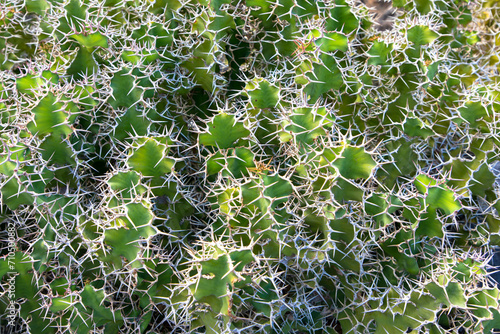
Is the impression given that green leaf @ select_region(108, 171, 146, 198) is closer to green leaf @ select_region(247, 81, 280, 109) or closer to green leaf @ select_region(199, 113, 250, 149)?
green leaf @ select_region(199, 113, 250, 149)

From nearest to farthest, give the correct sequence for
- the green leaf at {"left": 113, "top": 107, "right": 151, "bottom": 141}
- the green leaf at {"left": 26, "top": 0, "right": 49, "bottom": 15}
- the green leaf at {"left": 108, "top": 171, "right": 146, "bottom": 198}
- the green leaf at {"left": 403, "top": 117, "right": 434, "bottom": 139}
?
the green leaf at {"left": 108, "top": 171, "right": 146, "bottom": 198} → the green leaf at {"left": 113, "top": 107, "right": 151, "bottom": 141} → the green leaf at {"left": 403, "top": 117, "right": 434, "bottom": 139} → the green leaf at {"left": 26, "top": 0, "right": 49, "bottom": 15}

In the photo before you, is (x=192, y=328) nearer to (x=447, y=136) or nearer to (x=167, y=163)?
(x=167, y=163)

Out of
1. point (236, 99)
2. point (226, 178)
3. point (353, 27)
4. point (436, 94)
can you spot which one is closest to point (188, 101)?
point (236, 99)

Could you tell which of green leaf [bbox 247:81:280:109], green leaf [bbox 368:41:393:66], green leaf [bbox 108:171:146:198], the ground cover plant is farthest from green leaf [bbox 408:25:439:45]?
green leaf [bbox 108:171:146:198]

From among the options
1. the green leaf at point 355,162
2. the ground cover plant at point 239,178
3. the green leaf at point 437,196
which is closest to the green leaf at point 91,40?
the ground cover plant at point 239,178

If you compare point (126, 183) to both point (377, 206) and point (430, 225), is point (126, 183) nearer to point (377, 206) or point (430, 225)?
point (377, 206)

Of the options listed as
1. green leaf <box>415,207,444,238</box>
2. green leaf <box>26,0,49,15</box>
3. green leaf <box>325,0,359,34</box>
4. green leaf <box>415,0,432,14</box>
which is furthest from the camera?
green leaf <box>415,0,432,14</box>
